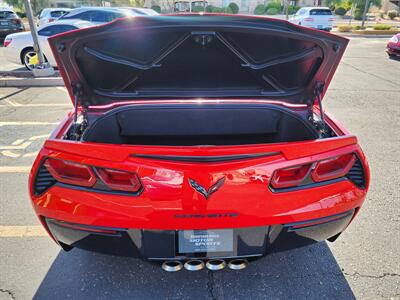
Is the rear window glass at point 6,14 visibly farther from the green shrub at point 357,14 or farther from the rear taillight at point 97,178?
the green shrub at point 357,14

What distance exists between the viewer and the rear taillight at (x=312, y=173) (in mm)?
1568

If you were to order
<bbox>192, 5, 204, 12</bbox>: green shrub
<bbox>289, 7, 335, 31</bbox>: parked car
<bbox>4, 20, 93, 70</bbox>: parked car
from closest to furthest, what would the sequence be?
1. <bbox>4, 20, 93, 70</bbox>: parked car
2. <bbox>289, 7, 335, 31</bbox>: parked car
3. <bbox>192, 5, 204, 12</bbox>: green shrub

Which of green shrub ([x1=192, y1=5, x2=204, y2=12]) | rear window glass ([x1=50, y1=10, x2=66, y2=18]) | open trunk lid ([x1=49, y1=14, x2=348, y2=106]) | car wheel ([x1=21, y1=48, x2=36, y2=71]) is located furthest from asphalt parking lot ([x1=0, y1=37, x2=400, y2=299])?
green shrub ([x1=192, y1=5, x2=204, y2=12])

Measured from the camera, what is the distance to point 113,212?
152cm

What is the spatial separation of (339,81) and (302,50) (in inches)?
280

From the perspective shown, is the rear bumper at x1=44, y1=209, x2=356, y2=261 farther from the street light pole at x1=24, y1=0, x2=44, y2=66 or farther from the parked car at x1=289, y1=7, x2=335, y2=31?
the parked car at x1=289, y1=7, x2=335, y2=31

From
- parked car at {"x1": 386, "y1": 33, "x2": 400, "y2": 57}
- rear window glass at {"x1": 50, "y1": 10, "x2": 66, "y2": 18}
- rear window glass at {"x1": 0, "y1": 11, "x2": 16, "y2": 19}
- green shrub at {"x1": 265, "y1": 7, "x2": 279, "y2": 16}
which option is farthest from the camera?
green shrub at {"x1": 265, "y1": 7, "x2": 279, "y2": 16}

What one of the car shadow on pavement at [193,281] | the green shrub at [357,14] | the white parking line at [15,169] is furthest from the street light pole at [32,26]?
the green shrub at [357,14]

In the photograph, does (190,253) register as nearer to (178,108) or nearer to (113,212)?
(113,212)

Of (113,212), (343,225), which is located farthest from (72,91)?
(343,225)

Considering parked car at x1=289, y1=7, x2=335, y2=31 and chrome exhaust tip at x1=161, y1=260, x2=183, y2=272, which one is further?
parked car at x1=289, y1=7, x2=335, y2=31

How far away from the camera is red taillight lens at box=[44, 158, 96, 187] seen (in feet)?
5.08

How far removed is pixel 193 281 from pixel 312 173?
107cm

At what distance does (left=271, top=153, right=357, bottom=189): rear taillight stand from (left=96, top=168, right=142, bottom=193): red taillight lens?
27.3 inches
